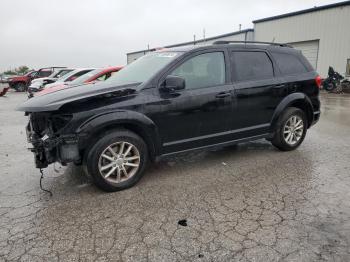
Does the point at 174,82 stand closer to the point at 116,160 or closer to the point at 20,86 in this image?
the point at 116,160

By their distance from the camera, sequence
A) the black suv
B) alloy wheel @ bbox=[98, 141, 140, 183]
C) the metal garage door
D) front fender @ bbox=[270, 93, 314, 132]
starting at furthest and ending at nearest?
the metal garage door, front fender @ bbox=[270, 93, 314, 132], alloy wheel @ bbox=[98, 141, 140, 183], the black suv

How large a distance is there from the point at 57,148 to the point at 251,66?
10.2 feet

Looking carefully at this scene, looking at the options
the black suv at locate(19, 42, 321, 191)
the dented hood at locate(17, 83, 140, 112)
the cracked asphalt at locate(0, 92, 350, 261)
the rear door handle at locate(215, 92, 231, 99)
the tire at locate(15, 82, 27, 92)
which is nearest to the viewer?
the cracked asphalt at locate(0, 92, 350, 261)

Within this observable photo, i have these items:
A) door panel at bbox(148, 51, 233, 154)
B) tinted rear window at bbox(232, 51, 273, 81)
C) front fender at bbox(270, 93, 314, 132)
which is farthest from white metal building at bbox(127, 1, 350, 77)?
door panel at bbox(148, 51, 233, 154)

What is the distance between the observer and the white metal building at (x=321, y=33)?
1617 centimetres

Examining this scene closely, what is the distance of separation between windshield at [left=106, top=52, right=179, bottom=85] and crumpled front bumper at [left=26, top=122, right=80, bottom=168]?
1.10 m

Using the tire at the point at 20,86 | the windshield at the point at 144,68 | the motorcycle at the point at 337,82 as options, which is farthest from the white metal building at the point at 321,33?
the tire at the point at 20,86

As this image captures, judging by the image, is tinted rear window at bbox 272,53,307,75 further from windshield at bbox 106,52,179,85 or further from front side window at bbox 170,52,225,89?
windshield at bbox 106,52,179,85

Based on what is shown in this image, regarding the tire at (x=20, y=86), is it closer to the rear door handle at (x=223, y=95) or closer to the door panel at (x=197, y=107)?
the door panel at (x=197, y=107)

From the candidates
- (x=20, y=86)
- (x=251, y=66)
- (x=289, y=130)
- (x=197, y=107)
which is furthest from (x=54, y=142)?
(x=20, y=86)

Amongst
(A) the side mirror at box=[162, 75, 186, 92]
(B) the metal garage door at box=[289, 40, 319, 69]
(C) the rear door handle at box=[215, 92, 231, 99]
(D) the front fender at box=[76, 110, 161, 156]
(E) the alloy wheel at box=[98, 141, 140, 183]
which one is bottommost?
(E) the alloy wheel at box=[98, 141, 140, 183]

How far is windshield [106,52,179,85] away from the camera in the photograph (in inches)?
156

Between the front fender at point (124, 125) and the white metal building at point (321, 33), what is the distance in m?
16.5

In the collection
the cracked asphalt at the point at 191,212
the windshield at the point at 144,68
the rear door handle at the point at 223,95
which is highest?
the windshield at the point at 144,68
